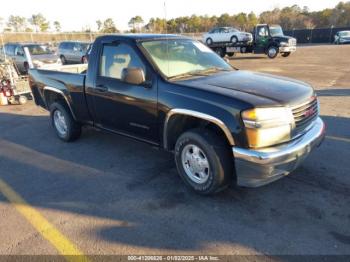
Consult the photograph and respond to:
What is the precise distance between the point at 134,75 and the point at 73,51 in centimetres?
1884

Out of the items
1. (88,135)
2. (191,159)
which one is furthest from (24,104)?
(191,159)

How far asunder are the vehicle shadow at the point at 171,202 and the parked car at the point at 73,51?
1643 cm

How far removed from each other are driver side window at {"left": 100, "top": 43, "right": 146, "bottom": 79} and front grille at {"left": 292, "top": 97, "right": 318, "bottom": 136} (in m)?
1.97

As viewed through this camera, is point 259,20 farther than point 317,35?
Yes

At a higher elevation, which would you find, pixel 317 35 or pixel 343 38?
pixel 317 35

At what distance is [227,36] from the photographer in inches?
1045

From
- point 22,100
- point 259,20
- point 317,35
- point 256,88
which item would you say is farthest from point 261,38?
point 259,20

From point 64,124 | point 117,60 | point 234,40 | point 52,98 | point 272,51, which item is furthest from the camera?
point 234,40

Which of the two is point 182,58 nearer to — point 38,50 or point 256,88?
point 256,88

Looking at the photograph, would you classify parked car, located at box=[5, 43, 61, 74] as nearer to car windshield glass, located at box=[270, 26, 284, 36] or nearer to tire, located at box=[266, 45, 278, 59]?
tire, located at box=[266, 45, 278, 59]

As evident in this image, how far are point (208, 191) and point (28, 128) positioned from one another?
17.0ft

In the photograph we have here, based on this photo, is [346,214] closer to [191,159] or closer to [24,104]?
[191,159]

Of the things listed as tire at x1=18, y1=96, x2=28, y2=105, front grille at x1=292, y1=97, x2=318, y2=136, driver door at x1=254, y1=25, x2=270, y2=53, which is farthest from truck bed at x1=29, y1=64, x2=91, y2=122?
driver door at x1=254, y1=25, x2=270, y2=53

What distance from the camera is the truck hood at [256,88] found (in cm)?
339
